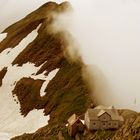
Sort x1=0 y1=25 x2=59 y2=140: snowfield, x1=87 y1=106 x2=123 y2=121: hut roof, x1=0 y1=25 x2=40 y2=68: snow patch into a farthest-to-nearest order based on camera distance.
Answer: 1. x1=0 y1=25 x2=40 y2=68: snow patch
2. x1=0 y1=25 x2=59 y2=140: snowfield
3. x1=87 y1=106 x2=123 y2=121: hut roof

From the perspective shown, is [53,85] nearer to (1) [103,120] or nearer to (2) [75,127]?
(2) [75,127]

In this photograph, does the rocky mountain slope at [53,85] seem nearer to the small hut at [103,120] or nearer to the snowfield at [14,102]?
the snowfield at [14,102]

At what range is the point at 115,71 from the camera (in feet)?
549

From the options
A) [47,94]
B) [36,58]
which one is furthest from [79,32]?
[47,94]

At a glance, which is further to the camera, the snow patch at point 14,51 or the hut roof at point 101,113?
the snow patch at point 14,51

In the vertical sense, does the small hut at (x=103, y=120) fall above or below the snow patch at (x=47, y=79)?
above

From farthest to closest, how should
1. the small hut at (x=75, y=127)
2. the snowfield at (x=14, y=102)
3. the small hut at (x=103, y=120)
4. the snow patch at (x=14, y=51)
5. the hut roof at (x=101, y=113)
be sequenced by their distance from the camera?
the snow patch at (x=14, y=51)
the snowfield at (x=14, y=102)
the small hut at (x=75, y=127)
the hut roof at (x=101, y=113)
the small hut at (x=103, y=120)

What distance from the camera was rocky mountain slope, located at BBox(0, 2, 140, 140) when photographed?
111 meters

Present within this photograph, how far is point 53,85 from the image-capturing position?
151 m

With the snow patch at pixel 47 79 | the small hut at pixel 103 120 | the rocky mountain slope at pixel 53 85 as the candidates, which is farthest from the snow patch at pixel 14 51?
the small hut at pixel 103 120

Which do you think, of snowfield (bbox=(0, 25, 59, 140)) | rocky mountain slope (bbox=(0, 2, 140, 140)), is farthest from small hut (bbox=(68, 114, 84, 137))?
snowfield (bbox=(0, 25, 59, 140))

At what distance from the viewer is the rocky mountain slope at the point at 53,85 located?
365ft

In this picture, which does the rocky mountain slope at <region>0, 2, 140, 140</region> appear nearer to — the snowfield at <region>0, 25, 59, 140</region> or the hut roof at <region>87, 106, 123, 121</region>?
the snowfield at <region>0, 25, 59, 140</region>

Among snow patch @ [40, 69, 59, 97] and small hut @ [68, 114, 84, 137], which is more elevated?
small hut @ [68, 114, 84, 137]
